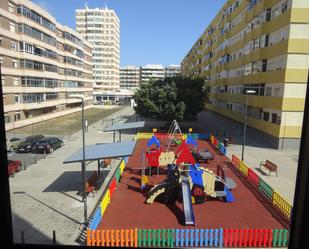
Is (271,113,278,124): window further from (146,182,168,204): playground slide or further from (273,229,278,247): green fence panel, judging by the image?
(273,229,278,247): green fence panel

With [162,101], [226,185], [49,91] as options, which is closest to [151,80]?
[162,101]

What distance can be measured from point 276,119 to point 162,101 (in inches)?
586

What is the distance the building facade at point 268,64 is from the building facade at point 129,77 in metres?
127

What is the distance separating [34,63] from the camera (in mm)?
44656

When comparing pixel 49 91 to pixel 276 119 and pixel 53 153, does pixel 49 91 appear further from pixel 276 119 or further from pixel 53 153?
pixel 276 119

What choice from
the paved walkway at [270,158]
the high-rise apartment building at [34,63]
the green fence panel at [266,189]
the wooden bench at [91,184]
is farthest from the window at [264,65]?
the high-rise apartment building at [34,63]

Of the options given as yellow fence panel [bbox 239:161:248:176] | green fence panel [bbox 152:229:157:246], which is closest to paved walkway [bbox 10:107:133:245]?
green fence panel [bbox 152:229:157:246]

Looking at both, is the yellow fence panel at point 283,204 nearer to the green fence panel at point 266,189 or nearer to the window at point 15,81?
the green fence panel at point 266,189

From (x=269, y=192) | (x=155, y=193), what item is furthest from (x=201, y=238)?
(x=269, y=192)

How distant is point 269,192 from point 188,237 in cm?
733

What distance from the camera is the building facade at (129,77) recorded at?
175 metres

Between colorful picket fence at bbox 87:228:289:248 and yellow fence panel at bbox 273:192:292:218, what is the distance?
2784 mm

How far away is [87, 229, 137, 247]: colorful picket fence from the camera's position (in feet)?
36.4

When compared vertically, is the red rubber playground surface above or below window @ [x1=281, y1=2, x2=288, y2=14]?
below
